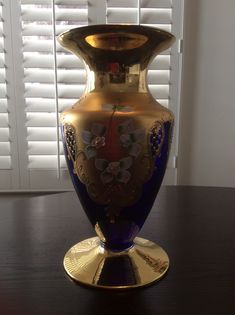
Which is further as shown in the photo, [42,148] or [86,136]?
[42,148]

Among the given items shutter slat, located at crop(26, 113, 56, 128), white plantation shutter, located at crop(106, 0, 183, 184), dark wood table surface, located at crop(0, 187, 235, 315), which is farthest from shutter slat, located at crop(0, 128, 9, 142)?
dark wood table surface, located at crop(0, 187, 235, 315)

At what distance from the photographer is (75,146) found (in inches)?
16.2

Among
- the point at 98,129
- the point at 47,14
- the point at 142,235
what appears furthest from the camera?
the point at 47,14

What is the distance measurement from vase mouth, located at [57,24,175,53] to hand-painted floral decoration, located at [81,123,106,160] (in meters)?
0.10

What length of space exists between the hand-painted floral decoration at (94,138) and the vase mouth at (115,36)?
0.10 m

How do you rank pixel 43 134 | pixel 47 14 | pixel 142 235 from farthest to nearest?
pixel 43 134 → pixel 47 14 → pixel 142 235

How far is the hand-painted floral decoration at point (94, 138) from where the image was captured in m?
0.38

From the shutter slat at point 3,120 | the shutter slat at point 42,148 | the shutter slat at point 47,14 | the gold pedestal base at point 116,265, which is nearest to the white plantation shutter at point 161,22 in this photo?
the shutter slat at point 47,14

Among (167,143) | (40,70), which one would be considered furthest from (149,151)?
(40,70)

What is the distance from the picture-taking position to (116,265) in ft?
1.54

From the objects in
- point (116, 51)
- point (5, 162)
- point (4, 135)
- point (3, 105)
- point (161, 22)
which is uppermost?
point (161, 22)

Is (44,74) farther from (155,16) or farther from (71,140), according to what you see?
(71,140)

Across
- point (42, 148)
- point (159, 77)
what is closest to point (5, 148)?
point (42, 148)

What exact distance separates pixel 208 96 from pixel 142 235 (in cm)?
108
